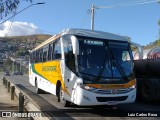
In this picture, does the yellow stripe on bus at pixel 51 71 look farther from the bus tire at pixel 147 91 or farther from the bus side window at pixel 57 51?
the bus tire at pixel 147 91

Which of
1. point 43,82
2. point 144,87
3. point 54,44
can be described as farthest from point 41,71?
point 144,87

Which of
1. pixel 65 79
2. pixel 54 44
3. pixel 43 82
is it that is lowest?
pixel 43 82

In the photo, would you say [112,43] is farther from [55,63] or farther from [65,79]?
[55,63]

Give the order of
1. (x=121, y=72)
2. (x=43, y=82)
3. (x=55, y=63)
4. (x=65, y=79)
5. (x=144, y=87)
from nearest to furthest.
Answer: (x=121, y=72) → (x=65, y=79) → (x=55, y=63) → (x=144, y=87) → (x=43, y=82)

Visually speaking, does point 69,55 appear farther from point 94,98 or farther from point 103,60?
point 94,98

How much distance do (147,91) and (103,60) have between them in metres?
5.00

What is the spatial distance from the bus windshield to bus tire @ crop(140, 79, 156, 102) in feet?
12.1

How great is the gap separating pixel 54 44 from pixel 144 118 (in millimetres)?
6165

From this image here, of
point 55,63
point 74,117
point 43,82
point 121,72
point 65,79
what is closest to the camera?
point 74,117

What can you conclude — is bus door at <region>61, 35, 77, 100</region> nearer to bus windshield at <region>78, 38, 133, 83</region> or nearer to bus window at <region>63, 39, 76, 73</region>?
bus window at <region>63, 39, 76, 73</region>

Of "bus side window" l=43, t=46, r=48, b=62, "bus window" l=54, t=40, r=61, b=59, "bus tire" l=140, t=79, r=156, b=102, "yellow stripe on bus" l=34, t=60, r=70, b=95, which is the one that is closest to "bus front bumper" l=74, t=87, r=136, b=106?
"yellow stripe on bus" l=34, t=60, r=70, b=95

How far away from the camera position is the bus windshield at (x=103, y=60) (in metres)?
13.3

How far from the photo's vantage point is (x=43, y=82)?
66.9ft

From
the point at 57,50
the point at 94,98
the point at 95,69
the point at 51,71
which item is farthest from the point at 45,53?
the point at 94,98
